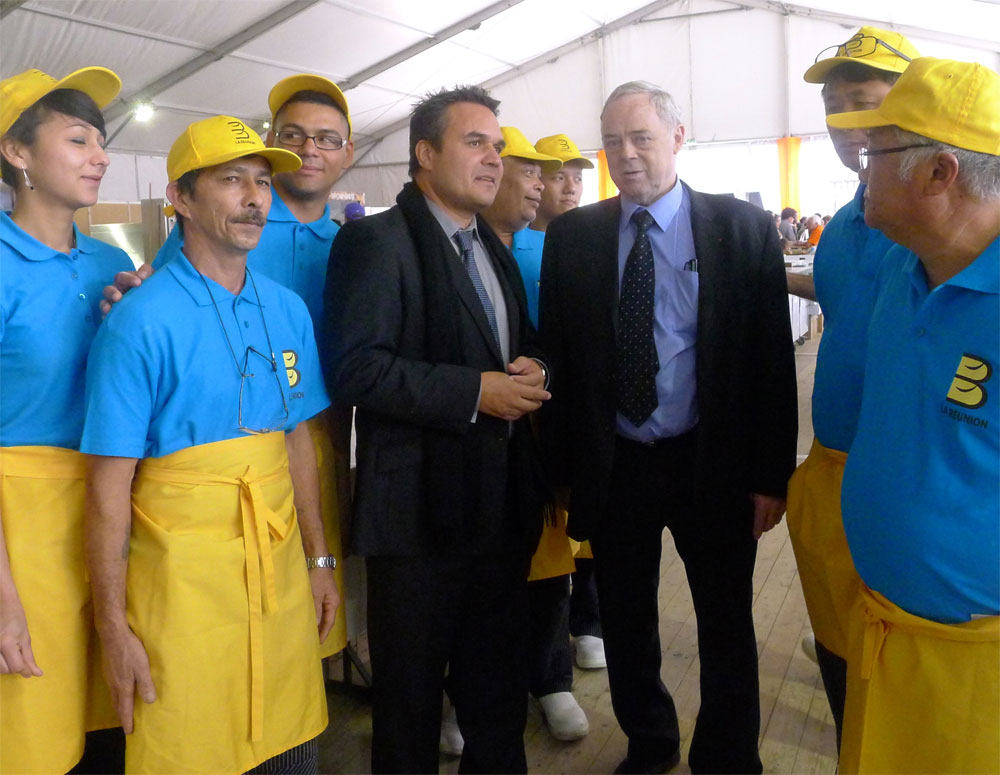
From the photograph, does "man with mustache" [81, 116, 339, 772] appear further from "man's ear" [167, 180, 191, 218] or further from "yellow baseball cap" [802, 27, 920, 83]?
"yellow baseball cap" [802, 27, 920, 83]

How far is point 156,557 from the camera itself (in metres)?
1.39

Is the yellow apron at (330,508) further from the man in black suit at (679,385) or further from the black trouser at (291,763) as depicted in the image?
the man in black suit at (679,385)

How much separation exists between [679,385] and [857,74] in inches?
30.8

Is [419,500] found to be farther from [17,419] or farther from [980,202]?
[980,202]

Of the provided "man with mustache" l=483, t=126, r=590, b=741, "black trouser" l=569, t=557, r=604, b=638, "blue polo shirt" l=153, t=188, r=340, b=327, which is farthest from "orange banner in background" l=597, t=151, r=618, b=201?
"blue polo shirt" l=153, t=188, r=340, b=327

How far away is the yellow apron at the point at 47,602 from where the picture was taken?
1.45 meters

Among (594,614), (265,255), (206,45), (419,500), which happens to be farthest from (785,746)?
(206,45)

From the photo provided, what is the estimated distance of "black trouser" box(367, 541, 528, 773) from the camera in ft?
5.81

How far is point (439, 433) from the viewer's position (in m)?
1.74

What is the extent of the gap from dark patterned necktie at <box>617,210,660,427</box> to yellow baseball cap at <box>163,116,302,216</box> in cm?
86

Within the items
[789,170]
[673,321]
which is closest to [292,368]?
[673,321]

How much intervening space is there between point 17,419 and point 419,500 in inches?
31.8

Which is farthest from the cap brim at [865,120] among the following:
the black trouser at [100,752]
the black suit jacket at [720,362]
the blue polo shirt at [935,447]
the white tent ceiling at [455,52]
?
the white tent ceiling at [455,52]

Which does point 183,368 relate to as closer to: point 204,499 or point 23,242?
point 204,499
